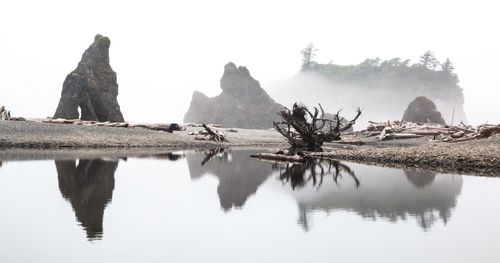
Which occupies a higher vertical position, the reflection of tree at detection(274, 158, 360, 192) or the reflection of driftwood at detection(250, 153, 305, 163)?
the reflection of driftwood at detection(250, 153, 305, 163)

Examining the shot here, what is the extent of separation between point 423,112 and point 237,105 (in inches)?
1993

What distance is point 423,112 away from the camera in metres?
67.7

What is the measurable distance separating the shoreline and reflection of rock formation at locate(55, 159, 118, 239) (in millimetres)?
4018

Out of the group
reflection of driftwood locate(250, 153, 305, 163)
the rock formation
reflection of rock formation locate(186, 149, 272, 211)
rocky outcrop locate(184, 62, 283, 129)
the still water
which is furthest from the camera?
rocky outcrop locate(184, 62, 283, 129)

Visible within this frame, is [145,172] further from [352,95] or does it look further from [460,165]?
[352,95]

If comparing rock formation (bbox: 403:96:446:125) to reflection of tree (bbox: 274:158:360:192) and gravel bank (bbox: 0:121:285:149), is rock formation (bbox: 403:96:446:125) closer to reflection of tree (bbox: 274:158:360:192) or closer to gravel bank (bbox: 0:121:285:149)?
gravel bank (bbox: 0:121:285:149)

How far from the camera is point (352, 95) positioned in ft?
530

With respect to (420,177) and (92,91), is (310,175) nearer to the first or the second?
(420,177)

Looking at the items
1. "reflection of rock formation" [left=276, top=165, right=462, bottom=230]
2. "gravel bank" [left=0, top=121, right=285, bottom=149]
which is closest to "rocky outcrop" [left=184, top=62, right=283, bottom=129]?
"gravel bank" [left=0, top=121, right=285, bottom=149]

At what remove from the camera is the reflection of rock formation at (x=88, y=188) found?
7164mm

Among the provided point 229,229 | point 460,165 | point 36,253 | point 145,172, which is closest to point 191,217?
point 229,229

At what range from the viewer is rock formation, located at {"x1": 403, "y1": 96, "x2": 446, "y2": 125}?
67.2m

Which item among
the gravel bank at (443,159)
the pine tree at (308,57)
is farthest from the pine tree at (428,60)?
the gravel bank at (443,159)

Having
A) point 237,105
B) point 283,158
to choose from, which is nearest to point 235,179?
point 283,158
